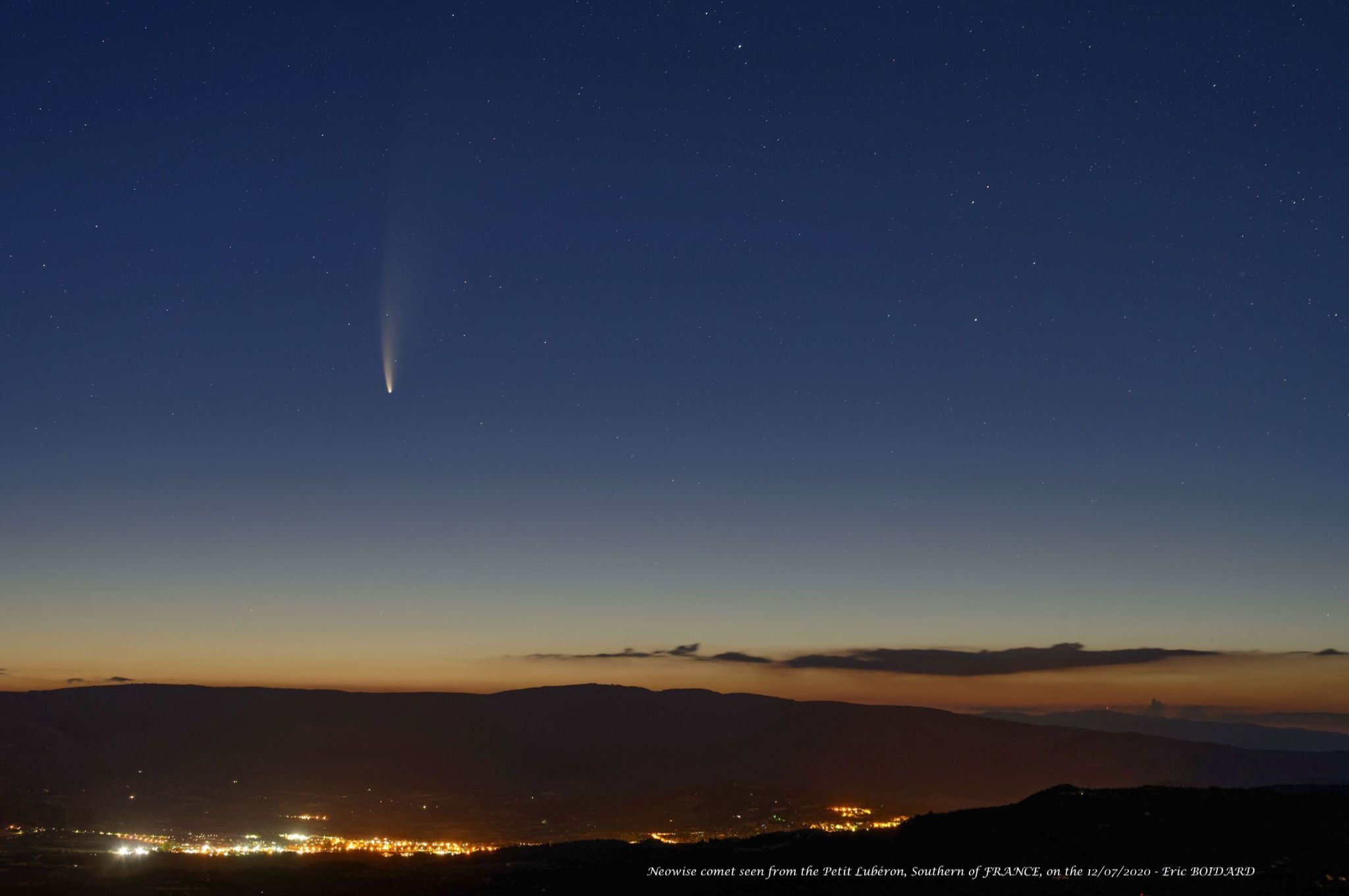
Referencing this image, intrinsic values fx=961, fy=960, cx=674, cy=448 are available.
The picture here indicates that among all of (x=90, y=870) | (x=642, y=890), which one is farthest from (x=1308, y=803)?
(x=90, y=870)

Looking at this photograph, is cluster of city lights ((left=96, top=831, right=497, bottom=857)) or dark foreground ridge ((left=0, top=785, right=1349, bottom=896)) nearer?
dark foreground ridge ((left=0, top=785, right=1349, bottom=896))

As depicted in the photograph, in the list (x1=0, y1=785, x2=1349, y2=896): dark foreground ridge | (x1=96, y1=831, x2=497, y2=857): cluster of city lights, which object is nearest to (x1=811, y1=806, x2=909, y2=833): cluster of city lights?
(x1=96, y1=831, x2=497, y2=857): cluster of city lights

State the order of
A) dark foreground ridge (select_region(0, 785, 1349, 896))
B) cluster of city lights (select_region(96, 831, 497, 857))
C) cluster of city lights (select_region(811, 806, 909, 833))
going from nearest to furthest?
dark foreground ridge (select_region(0, 785, 1349, 896)), cluster of city lights (select_region(96, 831, 497, 857)), cluster of city lights (select_region(811, 806, 909, 833))

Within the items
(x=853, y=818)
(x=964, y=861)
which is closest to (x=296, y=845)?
(x=853, y=818)

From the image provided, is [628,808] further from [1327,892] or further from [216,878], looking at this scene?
[1327,892]

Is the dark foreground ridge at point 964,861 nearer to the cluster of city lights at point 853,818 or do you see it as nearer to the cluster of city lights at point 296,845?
the cluster of city lights at point 296,845

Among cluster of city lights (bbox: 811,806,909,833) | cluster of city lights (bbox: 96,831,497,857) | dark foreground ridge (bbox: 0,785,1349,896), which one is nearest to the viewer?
dark foreground ridge (bbox: 0,785,1349,896)

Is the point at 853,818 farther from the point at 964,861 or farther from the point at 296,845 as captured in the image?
the point at 964,861

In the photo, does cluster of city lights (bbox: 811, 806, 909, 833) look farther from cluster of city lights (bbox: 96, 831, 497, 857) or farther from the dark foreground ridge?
the dark foreground ridge
